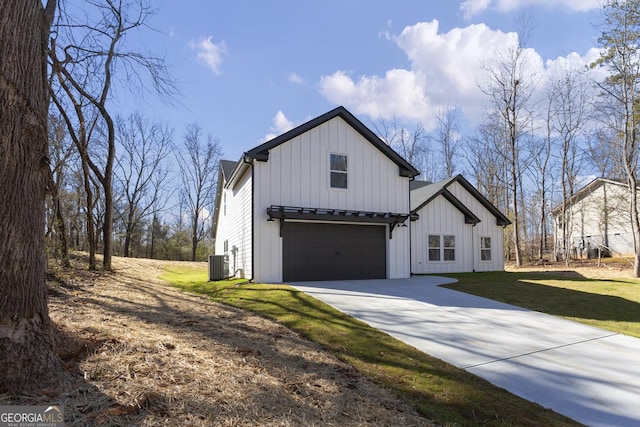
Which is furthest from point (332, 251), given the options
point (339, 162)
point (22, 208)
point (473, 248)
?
point (22, 208)

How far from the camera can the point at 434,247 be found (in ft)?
57.7

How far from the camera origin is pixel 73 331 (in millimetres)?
4090

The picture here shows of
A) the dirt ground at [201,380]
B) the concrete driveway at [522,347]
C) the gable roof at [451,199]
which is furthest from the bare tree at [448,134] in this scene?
the dirt ground at [201,380]

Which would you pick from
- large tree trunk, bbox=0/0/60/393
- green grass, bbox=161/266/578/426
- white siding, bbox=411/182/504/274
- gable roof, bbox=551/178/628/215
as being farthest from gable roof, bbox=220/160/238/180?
gable roof, bbox=551/178/628/215

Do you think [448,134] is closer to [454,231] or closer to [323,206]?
[454,231]

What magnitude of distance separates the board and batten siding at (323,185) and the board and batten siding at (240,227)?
0.67m

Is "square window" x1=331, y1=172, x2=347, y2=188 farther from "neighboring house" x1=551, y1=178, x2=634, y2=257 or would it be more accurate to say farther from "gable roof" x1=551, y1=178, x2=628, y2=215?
"gable roof" x1=551, y1=178, x2=628, y2=215

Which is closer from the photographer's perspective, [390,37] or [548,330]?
[548,330]

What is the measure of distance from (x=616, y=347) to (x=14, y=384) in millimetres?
8417

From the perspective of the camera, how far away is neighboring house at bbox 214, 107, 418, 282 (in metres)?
11.9

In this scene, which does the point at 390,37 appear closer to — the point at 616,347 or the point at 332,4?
the point at 332,4

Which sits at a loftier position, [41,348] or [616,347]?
[41,348]

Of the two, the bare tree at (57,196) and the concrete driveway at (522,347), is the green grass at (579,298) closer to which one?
the concrete driveway at (522,347)

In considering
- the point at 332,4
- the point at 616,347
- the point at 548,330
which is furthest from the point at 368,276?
the point at 332,4
